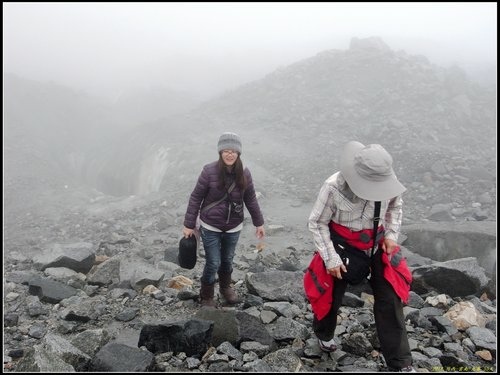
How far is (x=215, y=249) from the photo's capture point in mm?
4773

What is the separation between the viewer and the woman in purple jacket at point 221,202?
4461 millimetres

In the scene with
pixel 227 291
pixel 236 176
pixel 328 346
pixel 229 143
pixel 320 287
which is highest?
pixel 229 143

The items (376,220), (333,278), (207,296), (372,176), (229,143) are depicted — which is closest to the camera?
(372,176)

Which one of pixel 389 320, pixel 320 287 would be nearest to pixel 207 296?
pixel 320 287

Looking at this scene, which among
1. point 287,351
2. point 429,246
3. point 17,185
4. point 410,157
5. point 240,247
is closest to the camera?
point 287,351

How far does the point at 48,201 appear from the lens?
1427 centimetres

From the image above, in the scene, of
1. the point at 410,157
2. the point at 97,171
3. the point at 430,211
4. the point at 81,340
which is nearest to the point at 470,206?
the point at 430,211

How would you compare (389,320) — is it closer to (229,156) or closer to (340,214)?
(340,214)

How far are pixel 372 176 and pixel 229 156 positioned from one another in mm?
1733

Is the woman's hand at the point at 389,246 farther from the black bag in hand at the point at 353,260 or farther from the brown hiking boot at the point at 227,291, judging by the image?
the brown hiking boot at the point at 227,291

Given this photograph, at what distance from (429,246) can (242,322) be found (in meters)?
4.95

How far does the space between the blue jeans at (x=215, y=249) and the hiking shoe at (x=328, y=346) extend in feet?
5.07

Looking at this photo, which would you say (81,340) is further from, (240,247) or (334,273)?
Answer: (240,247)

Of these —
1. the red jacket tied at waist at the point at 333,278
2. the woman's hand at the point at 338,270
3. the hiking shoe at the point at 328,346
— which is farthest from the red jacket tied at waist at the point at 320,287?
the hiking shoe at the point at 328,346
